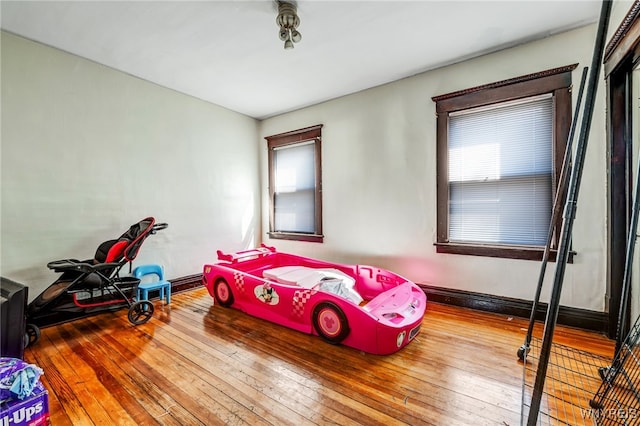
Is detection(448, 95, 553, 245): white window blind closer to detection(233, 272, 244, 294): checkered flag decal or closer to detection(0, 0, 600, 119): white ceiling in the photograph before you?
detection(0, 0, 600, 119): white ceiling

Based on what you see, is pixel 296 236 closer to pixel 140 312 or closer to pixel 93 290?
pixel 140 312

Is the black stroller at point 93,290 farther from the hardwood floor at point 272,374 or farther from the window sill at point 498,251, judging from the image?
the window sill at point 498,251

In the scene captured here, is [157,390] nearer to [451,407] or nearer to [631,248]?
[451,407]

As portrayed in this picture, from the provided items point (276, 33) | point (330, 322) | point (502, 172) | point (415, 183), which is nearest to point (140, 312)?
point (330, 322)

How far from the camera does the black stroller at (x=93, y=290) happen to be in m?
2.24

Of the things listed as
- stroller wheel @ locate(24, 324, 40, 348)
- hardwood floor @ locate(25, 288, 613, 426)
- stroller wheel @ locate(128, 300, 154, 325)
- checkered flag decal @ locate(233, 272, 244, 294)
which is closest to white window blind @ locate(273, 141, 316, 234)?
checkered flag decal @ locate(233, 272, 244, 294)

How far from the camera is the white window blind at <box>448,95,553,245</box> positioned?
2545 mm

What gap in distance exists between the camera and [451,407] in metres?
1.51

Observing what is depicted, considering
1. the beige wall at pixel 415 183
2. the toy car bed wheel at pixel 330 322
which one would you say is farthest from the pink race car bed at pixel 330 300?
the beige wall at pixel 415 183

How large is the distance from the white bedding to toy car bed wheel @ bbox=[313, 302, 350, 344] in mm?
173

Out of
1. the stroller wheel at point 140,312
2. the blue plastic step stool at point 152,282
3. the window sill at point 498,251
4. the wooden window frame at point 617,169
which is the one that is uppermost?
the wooden window frame at point 617,169

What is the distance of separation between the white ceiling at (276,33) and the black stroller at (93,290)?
1709 millimetres

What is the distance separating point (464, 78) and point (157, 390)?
3696mm

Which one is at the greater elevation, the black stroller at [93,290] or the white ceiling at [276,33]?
the white ceiling at [276,33]
